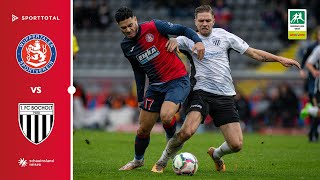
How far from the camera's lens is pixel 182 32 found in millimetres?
9023

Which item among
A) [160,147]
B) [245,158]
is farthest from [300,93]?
[245,158]

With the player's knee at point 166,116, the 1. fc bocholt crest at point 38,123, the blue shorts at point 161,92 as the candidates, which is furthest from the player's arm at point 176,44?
the 1. fc bocholt crest at point 38,123

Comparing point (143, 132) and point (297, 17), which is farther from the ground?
point (297, 17)

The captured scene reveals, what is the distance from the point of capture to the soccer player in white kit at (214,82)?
9516 millimetres

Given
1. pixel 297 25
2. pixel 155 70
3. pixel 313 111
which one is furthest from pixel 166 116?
pixel 313 111

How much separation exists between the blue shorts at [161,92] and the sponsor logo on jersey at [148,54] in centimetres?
39

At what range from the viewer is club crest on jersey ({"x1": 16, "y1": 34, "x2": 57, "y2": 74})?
7.22 m

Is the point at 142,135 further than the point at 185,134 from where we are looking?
Yes

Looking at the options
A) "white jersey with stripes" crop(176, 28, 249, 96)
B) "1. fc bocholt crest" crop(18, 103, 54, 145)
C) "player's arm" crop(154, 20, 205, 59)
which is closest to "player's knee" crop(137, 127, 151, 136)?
"white jersey with stripes" crop(176, 28, 249, 96)

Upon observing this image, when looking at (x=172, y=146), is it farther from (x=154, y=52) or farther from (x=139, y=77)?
(x=154, y=52)

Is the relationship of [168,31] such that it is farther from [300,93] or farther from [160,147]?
[300,93]

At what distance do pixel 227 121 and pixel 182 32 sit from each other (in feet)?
4.50

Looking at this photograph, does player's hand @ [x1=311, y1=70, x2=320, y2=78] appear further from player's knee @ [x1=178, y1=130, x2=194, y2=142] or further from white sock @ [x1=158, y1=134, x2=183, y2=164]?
player's knee @ [x1=178, y1=130, x2=194, y2=142]

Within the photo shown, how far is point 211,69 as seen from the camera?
9680mm
